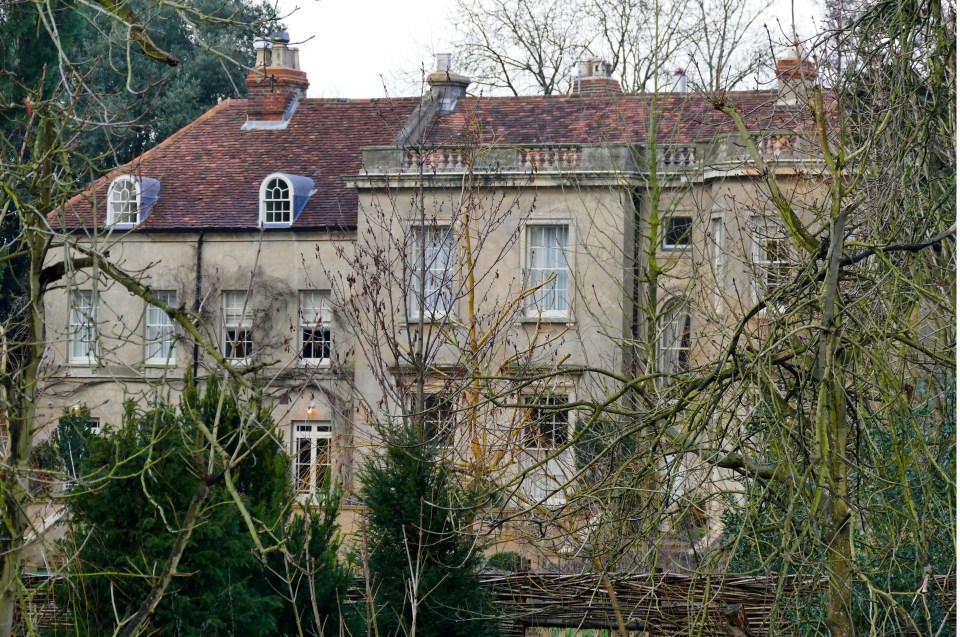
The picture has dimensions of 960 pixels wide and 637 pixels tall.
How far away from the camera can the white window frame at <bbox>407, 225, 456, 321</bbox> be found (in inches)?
530

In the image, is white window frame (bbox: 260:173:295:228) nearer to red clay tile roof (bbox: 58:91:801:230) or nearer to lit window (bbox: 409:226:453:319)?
red clay tile roof (bbox: 58:91:801:230)

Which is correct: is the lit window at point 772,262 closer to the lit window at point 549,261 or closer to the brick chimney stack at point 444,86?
the lit window at point 549,261

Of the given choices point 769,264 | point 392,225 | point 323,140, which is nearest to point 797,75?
point 769,264

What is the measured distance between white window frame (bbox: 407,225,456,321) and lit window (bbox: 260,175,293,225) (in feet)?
13.6

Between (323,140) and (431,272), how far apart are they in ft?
38.8

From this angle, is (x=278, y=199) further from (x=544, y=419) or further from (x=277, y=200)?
(x=544, y=419)

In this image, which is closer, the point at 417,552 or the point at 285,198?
the point at 417,552

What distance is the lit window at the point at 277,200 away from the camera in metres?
26.0

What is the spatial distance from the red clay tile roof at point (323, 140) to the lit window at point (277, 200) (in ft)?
1.02

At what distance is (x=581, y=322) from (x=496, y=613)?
46.1ft

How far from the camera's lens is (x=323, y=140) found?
91.2ft

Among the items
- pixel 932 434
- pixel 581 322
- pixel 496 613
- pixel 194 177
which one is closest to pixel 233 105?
pixel 194 177

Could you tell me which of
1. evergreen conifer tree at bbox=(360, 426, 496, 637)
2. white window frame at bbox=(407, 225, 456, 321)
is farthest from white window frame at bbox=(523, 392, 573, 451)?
white window frame at bbox=(407, 225, 456, 321)

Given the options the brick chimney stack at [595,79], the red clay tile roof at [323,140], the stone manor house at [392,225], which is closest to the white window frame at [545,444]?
the stone manor house at [392,225]
